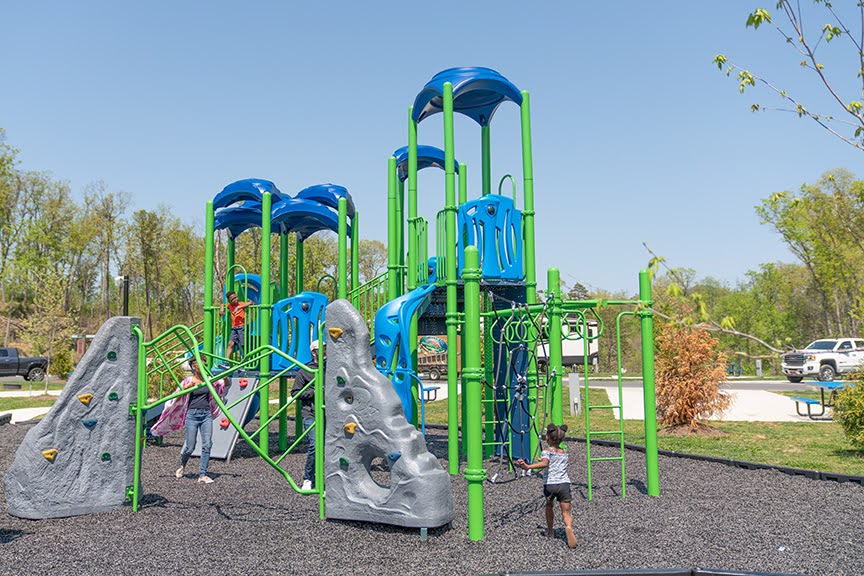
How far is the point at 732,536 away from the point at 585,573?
82.4 inches

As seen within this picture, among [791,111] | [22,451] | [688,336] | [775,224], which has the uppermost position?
[775,224]

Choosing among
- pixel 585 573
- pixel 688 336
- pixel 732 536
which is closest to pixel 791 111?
pixel 585 573

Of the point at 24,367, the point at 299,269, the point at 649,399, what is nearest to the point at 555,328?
the point at 649,399

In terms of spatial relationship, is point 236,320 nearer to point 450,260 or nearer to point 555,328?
point 450,260

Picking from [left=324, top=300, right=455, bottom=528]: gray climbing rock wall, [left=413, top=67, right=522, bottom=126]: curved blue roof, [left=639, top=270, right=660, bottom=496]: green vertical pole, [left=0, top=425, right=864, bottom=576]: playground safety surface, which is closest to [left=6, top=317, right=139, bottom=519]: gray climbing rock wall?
[left=0, top=425, right=864, bottom=576]: playground safety surface

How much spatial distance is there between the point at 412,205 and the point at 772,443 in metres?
7.42

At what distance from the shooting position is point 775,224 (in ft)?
131

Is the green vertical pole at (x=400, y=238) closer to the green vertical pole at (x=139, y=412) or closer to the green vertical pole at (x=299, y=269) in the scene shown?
the green vertical pole at (x=299, y=269)

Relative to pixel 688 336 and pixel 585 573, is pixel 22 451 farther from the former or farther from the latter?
pixel 688 336

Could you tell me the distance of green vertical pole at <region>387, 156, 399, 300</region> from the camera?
1111 centimetres

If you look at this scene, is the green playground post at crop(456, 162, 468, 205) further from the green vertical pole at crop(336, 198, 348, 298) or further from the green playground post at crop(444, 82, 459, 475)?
the green vertical pole at crop(336, 198, 348, 298)

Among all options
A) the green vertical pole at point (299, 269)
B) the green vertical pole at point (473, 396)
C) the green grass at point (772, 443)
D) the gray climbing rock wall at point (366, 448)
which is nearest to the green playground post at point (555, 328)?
the green vertical pole at point (473, 396)

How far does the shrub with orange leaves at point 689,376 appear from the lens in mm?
13312

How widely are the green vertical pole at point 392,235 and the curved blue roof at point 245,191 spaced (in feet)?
6.52
